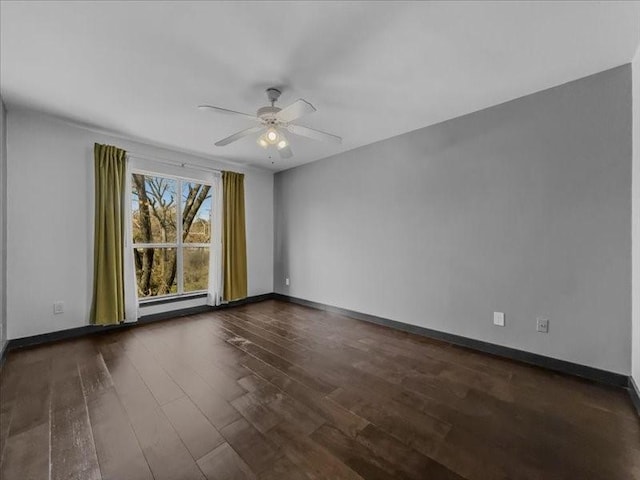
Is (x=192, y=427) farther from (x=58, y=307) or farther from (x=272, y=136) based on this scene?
(x=58, y=307)

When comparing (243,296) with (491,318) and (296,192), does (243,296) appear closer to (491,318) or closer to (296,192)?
(296,192)

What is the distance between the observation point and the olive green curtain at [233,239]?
4.33 metres

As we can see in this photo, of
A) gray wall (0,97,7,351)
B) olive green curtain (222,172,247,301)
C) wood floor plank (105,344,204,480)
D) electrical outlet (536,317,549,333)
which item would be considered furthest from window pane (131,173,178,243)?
electrical outlet (536,317,549,333)

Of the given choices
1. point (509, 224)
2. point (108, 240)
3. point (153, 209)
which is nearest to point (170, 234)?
point (153, 209)

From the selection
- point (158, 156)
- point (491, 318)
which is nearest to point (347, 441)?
point (491, 318)

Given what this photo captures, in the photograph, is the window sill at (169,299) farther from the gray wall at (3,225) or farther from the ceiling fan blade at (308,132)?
the ceiling fan blade at (308,132)

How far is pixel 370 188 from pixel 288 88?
1.78m

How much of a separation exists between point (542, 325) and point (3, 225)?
5.11m

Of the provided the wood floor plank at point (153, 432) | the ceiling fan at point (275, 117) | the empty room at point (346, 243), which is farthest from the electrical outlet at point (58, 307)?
the ceiling fan at point (275, 117)

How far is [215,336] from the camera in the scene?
3113 millimetres

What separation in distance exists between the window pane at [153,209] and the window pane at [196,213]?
0.51ft

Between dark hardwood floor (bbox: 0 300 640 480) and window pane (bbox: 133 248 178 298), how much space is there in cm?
110

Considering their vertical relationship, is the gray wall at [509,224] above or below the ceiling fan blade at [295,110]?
below

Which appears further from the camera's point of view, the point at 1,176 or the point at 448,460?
the point at 1,176
